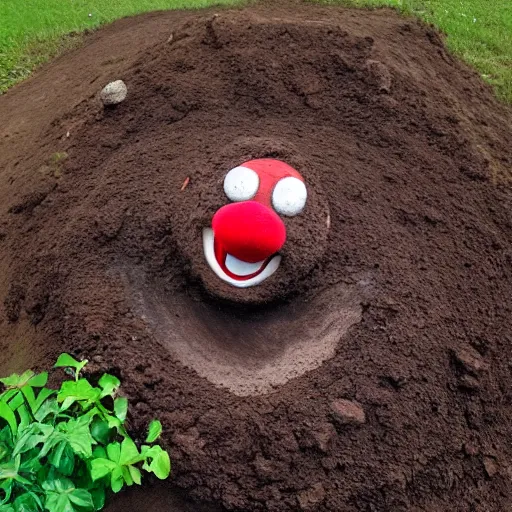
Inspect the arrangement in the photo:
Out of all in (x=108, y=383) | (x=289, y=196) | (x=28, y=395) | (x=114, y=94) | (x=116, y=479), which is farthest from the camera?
(x=114, y=94)

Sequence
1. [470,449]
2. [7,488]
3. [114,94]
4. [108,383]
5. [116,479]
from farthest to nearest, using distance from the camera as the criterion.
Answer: [114,94], [470,449], [108,383], [116,479], [7,488]

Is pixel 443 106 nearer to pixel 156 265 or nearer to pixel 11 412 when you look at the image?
pixel 156 265

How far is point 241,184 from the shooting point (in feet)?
8.03

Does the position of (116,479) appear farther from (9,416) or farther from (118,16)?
(118,16)

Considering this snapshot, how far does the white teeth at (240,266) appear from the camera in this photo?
2.49 metres

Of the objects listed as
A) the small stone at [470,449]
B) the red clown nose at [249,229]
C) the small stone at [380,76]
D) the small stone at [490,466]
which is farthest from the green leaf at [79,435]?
the small stone at [380,76]

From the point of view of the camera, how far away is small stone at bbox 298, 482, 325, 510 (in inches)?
80.5

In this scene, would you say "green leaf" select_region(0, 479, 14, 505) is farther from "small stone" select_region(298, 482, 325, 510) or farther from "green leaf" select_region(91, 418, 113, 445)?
"small stone" select_region(298, 482, 325, 510)

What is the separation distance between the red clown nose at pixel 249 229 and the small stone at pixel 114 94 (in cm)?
102

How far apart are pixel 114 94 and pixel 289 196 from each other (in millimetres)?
1187

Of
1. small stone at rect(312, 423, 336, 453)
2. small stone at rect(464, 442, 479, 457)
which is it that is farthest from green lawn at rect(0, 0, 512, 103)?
small stone at rect(312, 423, 336, 453)

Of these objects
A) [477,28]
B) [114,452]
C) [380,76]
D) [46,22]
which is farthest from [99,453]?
[477,28]

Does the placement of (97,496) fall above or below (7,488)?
below

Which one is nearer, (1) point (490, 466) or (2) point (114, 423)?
(2) point (114, 423)
